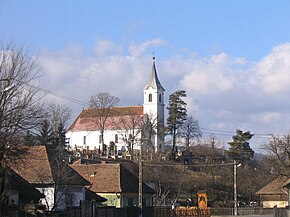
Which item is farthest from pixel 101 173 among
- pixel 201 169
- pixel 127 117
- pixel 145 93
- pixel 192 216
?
pixel 145 93

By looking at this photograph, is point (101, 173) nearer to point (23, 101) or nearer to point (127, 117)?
point (23, 101)

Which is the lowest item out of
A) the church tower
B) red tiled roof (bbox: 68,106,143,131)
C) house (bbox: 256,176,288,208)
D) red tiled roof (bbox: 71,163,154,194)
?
house (bbox: 256,176,288,208)

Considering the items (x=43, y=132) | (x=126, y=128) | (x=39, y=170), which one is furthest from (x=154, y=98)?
(x=39, y=170)

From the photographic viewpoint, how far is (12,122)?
34312 millimetres

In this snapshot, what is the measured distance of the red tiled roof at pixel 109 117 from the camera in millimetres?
151500

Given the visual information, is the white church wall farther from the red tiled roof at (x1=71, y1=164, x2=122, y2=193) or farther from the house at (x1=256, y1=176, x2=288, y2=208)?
the red tiled roof at (x1=71, y1=164, x2=122, y2=193)

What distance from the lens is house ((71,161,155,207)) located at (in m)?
67.8

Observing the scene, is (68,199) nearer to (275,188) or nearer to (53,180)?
(53,180)

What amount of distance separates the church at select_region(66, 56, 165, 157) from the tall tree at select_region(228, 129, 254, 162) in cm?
1552

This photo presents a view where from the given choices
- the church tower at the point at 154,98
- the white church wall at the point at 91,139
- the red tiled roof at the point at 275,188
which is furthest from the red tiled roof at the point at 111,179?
the church tower at the point at 154,98

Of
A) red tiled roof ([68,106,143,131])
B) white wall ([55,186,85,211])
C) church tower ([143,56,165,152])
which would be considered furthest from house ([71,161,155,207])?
church tower ([143,56,165,152])

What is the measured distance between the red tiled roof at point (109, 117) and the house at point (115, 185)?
75693 mm

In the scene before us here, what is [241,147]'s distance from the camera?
12925 centimetres

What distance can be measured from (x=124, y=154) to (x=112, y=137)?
78.5ft
